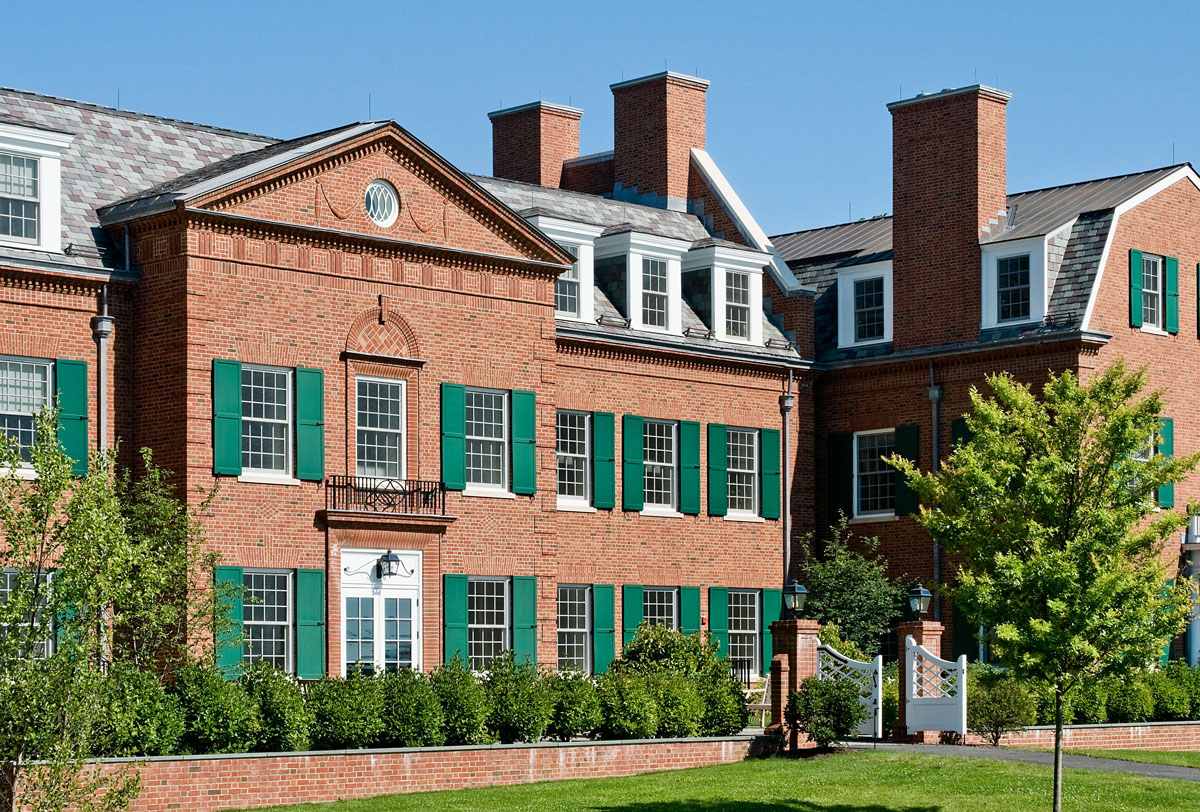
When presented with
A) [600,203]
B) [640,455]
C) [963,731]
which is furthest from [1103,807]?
[600,203]

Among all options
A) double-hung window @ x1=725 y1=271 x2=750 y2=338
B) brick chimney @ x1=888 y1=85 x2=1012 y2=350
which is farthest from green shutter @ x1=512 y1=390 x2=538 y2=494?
brick chimney @ x1=888 y1=85 x2=1012 y2=350

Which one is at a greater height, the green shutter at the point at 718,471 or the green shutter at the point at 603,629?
the green shutter at the point at 718,471

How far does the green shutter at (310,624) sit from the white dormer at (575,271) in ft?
28.2

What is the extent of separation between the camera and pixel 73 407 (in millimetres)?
29500

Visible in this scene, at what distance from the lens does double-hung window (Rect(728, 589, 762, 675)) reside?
128ft

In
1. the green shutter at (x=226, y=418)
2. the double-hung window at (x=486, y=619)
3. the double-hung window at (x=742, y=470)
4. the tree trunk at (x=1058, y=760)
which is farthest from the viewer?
the double-hung window at (x=742, y=470)

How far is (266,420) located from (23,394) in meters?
3.75

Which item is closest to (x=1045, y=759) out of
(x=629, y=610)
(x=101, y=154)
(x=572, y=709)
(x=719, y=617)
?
(x=572, y=709)

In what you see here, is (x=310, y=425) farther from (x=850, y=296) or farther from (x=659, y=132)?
(x=659, y=132)

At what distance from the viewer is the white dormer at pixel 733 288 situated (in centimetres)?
3981

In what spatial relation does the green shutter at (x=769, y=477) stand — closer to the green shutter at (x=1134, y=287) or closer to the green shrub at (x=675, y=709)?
the green shutter at (x=1134, y=287)

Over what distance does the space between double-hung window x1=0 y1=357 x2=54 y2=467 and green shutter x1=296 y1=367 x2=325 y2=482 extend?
12.7 feet

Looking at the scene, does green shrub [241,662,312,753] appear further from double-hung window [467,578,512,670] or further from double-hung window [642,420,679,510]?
double-hung window [642,420,679,510]

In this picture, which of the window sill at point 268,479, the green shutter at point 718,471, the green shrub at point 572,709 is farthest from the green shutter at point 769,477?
the window sill at point 268,479
